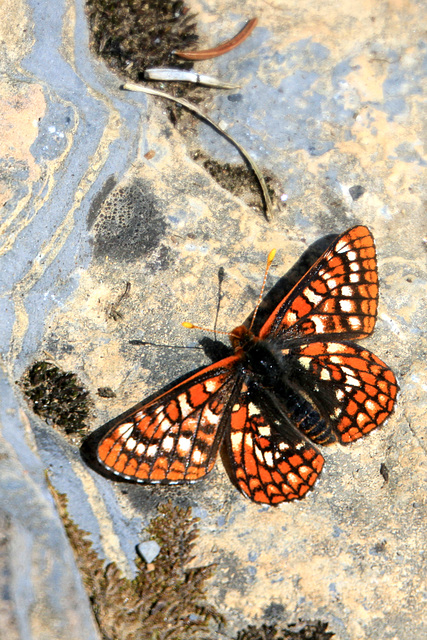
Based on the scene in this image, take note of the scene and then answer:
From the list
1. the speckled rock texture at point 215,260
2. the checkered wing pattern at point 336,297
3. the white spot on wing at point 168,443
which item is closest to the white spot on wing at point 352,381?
the checkered wing pattern at point 336,297

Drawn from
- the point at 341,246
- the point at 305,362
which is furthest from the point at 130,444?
the point at 341,246

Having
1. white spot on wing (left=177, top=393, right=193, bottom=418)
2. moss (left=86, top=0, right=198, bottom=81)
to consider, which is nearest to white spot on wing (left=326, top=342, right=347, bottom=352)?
white spot on wing (left=177, top=393, right=193, bottom=418)

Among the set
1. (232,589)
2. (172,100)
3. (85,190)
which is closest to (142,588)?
(232,589)

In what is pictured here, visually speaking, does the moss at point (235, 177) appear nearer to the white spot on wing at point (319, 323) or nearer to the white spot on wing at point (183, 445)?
the white spot on wing at point (319, 323)

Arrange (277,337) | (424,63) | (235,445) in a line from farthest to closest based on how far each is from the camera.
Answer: (424,63) < (277,337) < (235,445)

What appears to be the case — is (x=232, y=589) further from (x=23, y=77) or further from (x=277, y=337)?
(x=23, y=77)

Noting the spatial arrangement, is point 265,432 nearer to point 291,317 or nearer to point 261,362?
point 261,362
